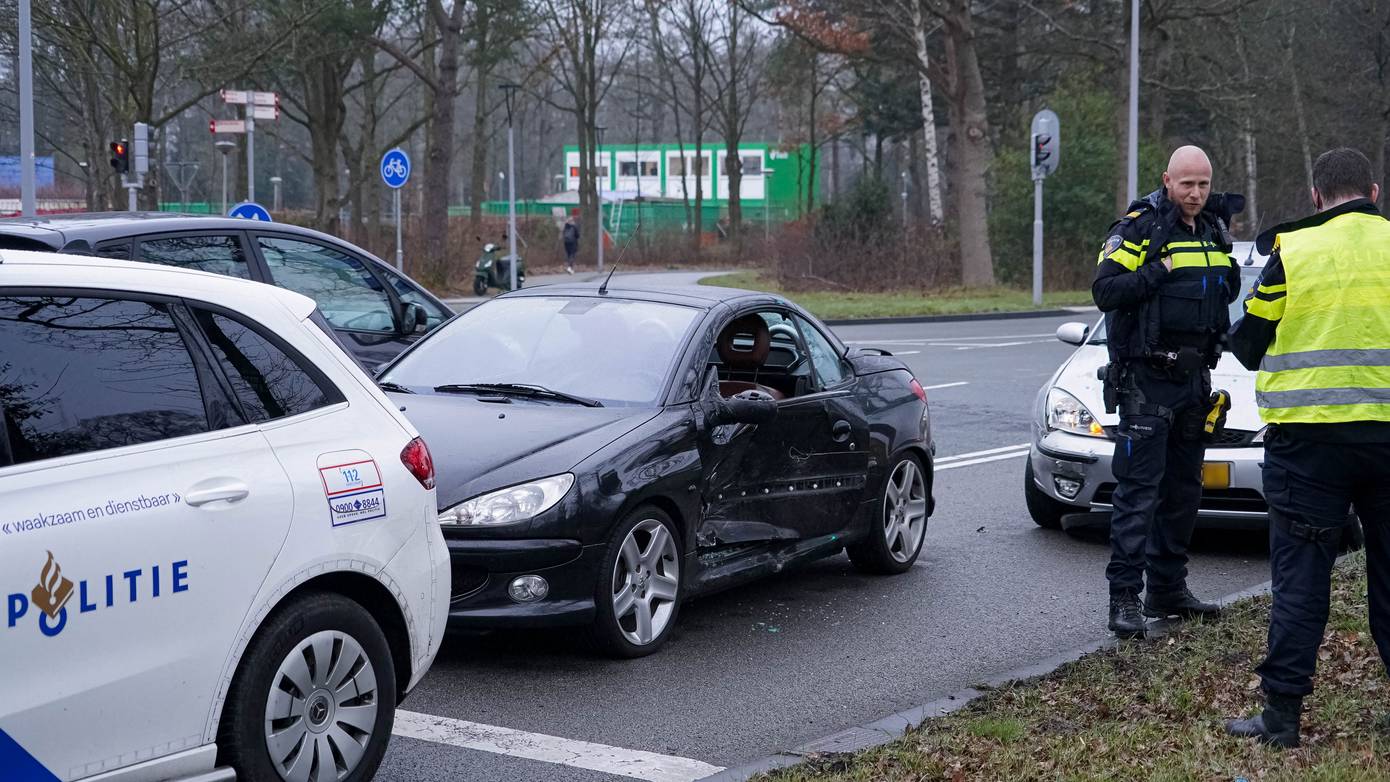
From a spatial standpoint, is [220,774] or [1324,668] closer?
[220,774]

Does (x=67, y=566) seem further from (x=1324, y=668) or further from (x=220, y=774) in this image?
(x=1324, y=668)

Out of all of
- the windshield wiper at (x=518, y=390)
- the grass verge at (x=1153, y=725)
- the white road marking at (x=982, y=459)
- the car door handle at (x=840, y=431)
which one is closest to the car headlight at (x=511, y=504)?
the windshield wiper at (x=518, y=390)

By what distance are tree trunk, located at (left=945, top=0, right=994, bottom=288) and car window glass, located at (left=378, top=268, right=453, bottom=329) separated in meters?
24.4

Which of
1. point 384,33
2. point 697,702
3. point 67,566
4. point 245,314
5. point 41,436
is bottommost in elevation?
point 697,702

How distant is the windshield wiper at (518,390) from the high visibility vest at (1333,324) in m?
2.84

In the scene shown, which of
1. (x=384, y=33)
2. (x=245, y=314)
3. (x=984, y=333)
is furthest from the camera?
(x=384, y=33)

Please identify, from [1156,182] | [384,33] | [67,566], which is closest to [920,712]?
[67,566]

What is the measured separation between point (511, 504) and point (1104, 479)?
13.1ft

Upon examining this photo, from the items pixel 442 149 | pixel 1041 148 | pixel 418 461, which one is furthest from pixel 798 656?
pixel 442 149

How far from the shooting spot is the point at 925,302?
32.3m

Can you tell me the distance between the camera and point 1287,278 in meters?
5.09

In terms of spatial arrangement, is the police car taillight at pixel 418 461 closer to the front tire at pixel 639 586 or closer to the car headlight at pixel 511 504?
the car headlight at pixel 511 504

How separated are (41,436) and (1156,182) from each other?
118 feet

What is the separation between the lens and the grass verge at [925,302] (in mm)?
29797
